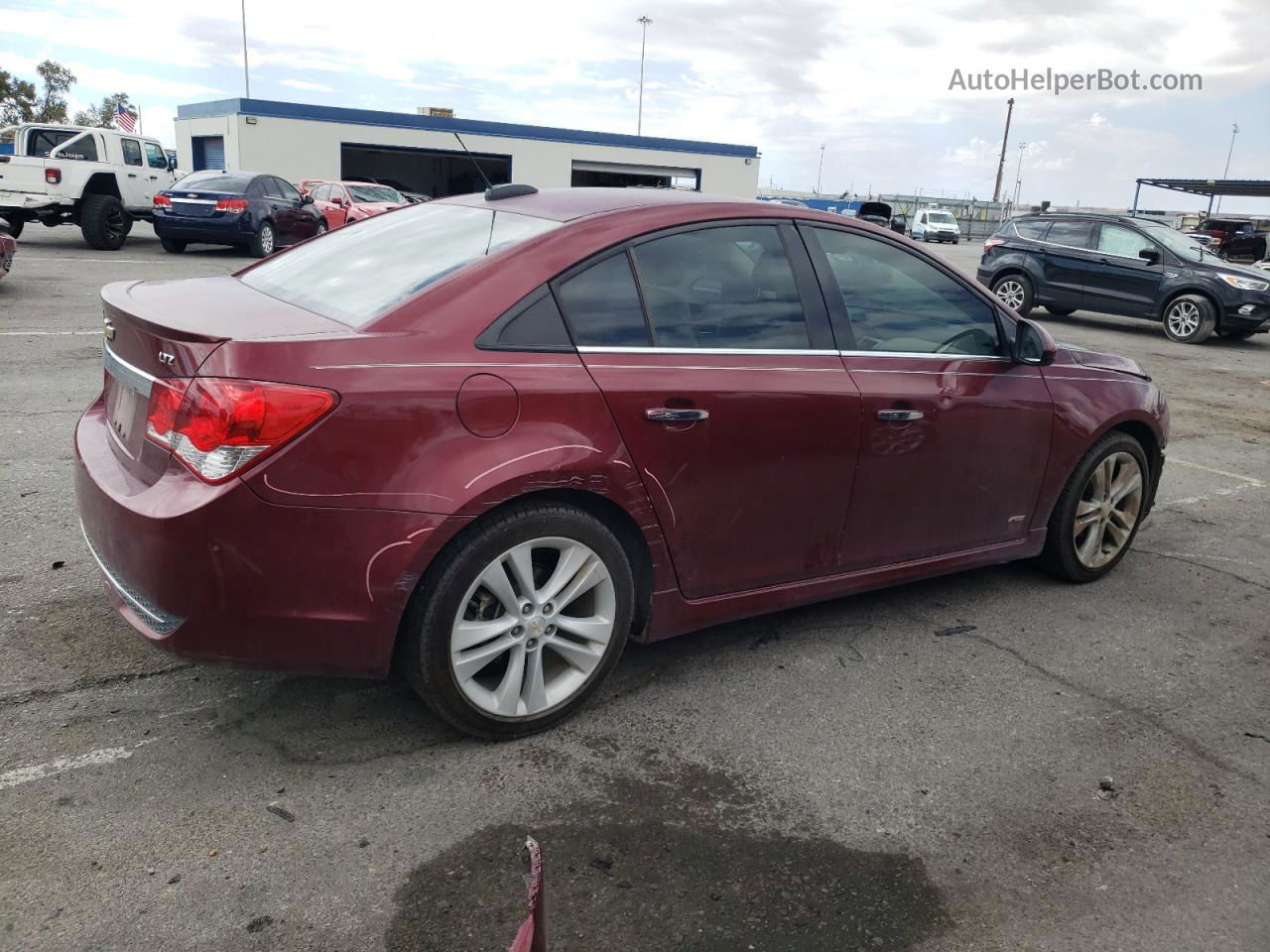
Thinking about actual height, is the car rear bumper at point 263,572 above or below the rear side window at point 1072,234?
below

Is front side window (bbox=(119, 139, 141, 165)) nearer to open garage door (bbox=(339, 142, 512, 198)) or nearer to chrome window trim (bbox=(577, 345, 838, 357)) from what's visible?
chrome window trim (bbox=(577, 345, 838, 357))

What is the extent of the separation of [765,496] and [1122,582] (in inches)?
92.2

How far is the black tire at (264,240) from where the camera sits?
60.5ft

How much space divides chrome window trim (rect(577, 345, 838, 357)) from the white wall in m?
29.1

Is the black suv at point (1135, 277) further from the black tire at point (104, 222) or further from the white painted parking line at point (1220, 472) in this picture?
the black tire at point (104, 222)

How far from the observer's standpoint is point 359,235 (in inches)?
150

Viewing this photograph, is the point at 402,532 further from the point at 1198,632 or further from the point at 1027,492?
the point at 1198,632

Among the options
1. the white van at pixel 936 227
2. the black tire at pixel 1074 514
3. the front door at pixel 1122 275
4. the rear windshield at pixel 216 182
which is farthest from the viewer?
the white van at pixel 936 227

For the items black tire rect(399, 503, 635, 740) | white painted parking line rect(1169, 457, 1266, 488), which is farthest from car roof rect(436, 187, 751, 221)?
white painted parking line rect(1169, 457, 1266, 488)

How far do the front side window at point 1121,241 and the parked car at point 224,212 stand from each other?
1250 centimetres

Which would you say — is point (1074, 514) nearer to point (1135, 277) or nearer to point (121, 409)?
point (121, 409)

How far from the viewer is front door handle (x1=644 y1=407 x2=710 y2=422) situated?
313 centimetres

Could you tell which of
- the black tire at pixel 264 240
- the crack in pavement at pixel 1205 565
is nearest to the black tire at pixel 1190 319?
the crack in pavement at pixel 1205 565

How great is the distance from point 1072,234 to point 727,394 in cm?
1403
